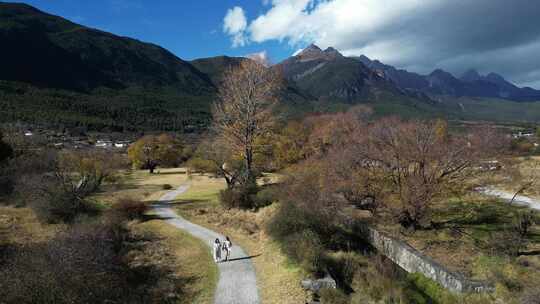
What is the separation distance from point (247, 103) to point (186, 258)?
15093 mm

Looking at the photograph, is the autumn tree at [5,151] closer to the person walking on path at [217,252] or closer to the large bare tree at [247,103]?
the large bare tree at [247,103]

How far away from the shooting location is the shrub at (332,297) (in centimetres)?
1145

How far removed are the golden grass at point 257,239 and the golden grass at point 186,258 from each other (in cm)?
212

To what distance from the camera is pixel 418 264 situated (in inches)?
581

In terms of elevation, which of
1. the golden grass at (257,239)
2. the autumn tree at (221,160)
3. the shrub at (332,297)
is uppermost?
the autumn tree at (221,160)

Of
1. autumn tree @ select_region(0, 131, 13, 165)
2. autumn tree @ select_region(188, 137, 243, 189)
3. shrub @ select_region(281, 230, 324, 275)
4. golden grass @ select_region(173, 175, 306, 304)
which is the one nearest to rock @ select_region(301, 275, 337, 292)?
golden grass @ select_region(173, 175, 306, 304)

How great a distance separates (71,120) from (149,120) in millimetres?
35704

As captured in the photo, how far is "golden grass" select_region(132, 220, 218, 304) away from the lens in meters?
12.7

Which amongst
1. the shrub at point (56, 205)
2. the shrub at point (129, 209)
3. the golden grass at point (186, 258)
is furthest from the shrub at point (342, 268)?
the shrub at point (56, 205)

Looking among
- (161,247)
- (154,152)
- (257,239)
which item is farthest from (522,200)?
(154,152)

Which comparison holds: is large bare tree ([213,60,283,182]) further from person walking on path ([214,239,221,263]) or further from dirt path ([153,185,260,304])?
person walking on path ([214,239,221,263])

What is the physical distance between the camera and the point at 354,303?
11.3 meters

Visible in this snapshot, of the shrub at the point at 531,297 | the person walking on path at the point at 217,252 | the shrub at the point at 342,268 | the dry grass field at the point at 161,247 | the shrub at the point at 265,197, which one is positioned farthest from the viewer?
the shrub at the point at 265,197

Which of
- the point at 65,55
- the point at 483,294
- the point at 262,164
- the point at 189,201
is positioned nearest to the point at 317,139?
the point at 262,164
